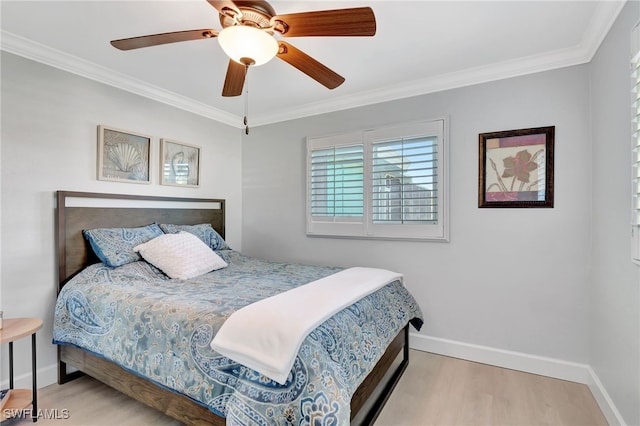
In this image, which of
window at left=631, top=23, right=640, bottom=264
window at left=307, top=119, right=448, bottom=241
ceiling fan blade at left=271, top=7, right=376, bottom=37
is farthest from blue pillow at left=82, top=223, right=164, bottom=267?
window at left=631, top=23, right=640, bottom=264

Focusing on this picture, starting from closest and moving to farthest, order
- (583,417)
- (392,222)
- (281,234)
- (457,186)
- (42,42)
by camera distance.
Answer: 1. (583,417)
2. (42,42)
3. (457,186)
4. (392,222)
5. (281,234)

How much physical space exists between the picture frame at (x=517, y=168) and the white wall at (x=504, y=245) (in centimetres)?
6

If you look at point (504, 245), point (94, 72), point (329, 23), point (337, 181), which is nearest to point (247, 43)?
point (329, 23)

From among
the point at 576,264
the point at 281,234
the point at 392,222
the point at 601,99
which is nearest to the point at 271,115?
the point at 281,234

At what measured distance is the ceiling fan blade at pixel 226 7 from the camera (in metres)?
1.38

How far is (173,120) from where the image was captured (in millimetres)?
3309

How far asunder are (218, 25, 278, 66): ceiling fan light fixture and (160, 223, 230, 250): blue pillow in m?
1.94

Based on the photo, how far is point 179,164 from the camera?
3.37 meters

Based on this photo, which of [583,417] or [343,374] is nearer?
[343,374]

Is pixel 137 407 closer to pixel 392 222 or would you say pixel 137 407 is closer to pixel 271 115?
pixel 392 222

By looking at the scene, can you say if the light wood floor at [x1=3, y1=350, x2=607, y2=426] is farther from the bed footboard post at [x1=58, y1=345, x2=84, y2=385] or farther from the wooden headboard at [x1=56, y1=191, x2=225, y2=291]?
the wooden headboard at [x1=56, y1=191, x2=225, y2=291]

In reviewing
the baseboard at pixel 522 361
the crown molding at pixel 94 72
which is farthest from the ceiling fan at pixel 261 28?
the baseboard at pixel 522 361

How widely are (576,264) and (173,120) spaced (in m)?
3.80

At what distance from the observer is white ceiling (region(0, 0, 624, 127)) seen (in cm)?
189
